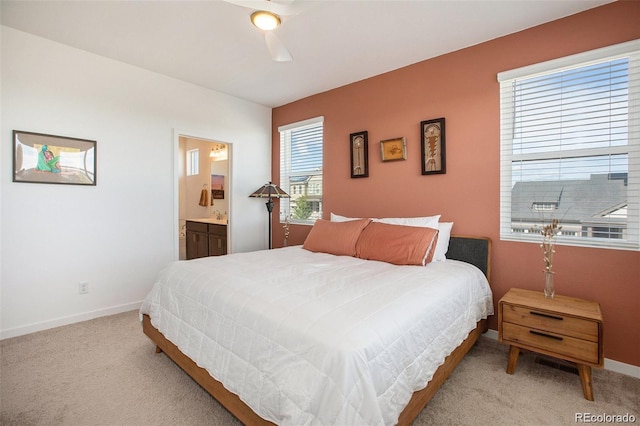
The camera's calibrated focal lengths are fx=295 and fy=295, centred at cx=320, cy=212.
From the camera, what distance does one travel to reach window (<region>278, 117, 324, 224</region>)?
4.11 meters

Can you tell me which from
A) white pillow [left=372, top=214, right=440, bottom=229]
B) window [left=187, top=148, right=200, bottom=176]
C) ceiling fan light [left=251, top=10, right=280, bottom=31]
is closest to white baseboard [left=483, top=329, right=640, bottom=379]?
white pillow [left=372, top=214, right=440, bottom=229]

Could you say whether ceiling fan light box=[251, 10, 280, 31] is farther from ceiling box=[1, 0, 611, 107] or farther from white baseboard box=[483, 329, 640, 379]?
white baseboard box=[483, 329, 640, 379]

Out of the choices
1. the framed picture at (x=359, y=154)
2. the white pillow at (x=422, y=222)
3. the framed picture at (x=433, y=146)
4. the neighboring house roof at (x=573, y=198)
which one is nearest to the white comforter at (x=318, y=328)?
the white pillow at (x=422, y=222)

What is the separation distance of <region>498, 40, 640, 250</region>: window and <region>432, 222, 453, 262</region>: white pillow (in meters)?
0.44

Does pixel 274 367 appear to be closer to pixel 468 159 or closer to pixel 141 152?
pixel 468 159

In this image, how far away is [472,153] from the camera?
2742 mm

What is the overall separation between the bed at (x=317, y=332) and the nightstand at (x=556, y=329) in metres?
0.25

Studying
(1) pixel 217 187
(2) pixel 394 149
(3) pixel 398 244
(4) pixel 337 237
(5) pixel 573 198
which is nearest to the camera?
(5) pixel 573 198

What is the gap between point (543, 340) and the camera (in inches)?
75.3

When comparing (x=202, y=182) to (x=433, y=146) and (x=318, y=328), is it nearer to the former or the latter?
(x=433, y=146)

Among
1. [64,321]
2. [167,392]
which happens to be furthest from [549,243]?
[64,321]

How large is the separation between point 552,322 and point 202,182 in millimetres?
5968

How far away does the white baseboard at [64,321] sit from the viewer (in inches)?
102

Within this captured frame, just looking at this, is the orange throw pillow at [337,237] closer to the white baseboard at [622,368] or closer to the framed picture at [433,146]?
the framed picture at [433,146]
